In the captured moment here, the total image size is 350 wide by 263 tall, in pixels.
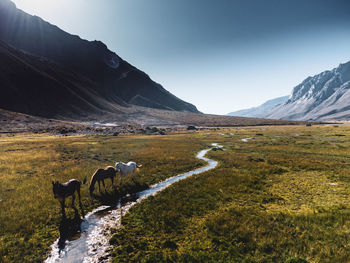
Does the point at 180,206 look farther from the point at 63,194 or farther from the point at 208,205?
the point at 63,194

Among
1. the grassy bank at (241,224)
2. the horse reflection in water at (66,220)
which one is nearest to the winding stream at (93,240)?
the horse reflection in water at (66,220)

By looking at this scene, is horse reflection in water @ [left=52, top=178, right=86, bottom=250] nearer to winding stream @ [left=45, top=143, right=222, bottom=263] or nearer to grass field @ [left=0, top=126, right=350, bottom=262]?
winding stream @ [left=45, top=143, right=222, bottom=263]

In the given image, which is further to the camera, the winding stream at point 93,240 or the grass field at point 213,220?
the winding stream at point 93,240

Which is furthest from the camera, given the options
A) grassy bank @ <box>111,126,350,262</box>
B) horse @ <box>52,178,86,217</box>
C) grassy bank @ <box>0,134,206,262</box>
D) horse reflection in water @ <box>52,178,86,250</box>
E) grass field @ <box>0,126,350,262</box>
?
horse @ <box>52,178,86,217</box>

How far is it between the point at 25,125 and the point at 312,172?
152m

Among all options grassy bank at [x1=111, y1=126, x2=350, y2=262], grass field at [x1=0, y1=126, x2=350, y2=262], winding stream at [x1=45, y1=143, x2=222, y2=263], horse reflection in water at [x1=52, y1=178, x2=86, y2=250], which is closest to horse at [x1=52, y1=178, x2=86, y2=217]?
horse reflection in water at [x1=52, y1=178, x2=86, y2=250]

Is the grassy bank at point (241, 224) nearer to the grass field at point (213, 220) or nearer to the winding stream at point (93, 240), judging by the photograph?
the grass field at point (213, 220)

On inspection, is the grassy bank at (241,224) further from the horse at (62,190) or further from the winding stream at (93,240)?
the horse at (62,190)

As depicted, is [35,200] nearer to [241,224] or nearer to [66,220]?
[66,220]

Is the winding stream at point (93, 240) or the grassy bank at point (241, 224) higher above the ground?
the grassy bank at point (241, 224)

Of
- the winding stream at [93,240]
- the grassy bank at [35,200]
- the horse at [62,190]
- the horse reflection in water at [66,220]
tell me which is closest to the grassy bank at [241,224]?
the winding stream at [93,240]

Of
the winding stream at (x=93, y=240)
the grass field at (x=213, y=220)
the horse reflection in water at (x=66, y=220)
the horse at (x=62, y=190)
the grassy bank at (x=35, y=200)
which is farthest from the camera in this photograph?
the horse at (x=62, y=190)

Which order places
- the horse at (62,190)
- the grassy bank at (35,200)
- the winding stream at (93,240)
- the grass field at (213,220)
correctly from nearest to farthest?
the grass field at (213,220) < the winding stream at (93,240) < the grassy bank at (35,200) < the horse at (62,190)

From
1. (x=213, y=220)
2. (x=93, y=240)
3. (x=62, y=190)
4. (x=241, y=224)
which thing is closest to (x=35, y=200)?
(x=62, y=190)
